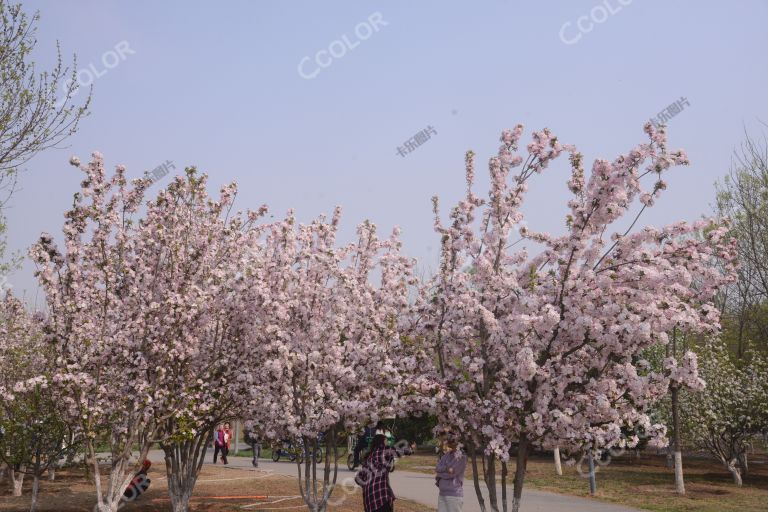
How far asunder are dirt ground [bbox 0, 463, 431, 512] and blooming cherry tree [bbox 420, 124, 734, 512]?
8004 millimetres

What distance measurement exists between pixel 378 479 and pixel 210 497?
8306mm

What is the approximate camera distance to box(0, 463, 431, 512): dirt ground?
51.5ft

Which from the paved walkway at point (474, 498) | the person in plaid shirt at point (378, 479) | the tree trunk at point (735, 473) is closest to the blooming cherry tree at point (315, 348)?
the person in plaid shirt at point (378, 479)

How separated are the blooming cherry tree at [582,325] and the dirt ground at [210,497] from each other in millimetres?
8004

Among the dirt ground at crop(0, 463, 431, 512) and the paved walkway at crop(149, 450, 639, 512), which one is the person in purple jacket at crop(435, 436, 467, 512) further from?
the paved walkway at crop(149, 450, 639, 512)

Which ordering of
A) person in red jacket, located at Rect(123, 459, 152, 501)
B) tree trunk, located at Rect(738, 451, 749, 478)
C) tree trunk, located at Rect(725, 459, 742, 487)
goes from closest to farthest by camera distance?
person in red jacket, located at Rect(123, 459, 152, 501) < tree trunk, located at Rect(725, 459, 742, 487) < tree trunk, located at Rect(738, 451, 749, 478)

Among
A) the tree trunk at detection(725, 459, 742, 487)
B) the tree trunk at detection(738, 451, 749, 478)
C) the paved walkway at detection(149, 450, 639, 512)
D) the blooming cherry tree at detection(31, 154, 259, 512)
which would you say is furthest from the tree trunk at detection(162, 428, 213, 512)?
the tree trunk at detection(738, 451, 749, 478)

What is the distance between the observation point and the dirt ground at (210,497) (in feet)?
51.5

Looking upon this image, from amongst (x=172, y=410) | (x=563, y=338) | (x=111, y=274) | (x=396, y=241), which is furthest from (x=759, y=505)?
(x=111, y=274)

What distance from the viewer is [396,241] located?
13.9m

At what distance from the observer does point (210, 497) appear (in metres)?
17.6

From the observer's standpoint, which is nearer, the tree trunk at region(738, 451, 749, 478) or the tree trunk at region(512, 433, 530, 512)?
the tree trunk at region(512, 433, 530, 512)

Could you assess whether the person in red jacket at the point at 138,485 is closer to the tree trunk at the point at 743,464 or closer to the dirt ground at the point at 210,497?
the dirt ground at the point at 210,497

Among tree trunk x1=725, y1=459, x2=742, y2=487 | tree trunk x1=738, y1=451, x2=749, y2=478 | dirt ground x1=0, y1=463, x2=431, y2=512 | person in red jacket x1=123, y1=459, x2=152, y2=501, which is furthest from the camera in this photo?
tree trunk x1=738, y1=451, x2=749, y2=478
